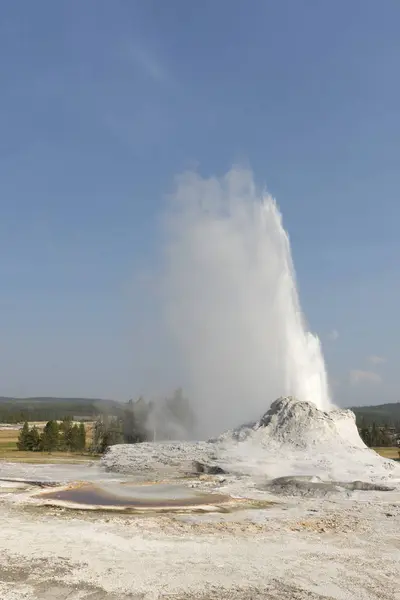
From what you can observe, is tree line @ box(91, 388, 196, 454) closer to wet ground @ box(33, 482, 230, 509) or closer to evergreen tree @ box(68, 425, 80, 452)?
evergreen tree @ box(68, 425, 80, 452)

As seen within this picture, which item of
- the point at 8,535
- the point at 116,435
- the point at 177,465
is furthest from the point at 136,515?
the point at 116,435

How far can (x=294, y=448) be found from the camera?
3425cm

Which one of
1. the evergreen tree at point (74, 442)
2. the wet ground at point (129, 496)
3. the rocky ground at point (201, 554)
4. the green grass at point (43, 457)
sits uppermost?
the evergreen tree at point (74, 442)

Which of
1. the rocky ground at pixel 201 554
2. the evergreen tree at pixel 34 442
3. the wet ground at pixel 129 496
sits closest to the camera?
the rocky ground at pixel 201 554

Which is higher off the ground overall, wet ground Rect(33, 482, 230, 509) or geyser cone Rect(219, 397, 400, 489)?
geyser cone Rect(219, 397, 400, 489)

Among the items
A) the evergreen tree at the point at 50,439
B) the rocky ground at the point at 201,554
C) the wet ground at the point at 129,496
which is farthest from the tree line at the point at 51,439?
the rocky ground at the point at 201,554

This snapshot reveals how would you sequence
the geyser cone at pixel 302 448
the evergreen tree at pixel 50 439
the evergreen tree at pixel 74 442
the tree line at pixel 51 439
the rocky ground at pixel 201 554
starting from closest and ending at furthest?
the rocky ground at pixel 201 554, the geyser cone at pixel 302 448, the evergreen tree at pixel 50 439, the tree line at pixel 51 439, the evergreen tree at pixel 74 442

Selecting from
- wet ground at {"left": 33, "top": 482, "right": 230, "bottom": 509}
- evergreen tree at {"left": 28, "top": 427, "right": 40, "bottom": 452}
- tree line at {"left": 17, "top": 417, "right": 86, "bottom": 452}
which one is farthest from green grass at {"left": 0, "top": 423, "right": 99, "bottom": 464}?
wet ground at {"left": 33, "top": 482, "right": 230, "bottom": 509}

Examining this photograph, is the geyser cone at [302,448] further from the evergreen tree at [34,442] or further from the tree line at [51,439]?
the evergreen tree at [34,442]

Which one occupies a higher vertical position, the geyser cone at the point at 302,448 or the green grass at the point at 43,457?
the geyser cone at the point at 302,448

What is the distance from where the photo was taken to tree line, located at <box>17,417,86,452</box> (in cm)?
6419

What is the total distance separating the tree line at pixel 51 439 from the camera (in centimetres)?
6419

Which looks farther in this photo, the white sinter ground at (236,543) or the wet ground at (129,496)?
the wet ground at (129,496)

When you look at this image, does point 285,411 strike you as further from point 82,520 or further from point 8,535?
point 8,535
